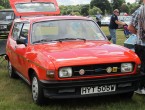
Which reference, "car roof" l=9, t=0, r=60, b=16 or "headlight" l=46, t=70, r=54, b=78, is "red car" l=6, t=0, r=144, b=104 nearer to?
"headlight" l=46, t=70, r=54, b=78

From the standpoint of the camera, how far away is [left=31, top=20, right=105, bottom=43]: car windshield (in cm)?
715

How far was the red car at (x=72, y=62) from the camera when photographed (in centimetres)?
585

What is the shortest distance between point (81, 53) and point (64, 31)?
1191 mm

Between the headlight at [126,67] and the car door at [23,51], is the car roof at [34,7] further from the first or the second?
the headlight at [126,67]

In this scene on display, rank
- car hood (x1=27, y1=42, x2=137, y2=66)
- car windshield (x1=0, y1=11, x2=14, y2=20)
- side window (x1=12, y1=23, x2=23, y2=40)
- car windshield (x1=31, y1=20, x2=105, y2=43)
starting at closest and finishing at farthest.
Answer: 1. car hood (x1=27, y1=42, x2=137, y2=66)
2. car windshield (x1=31, y1=20, x2=105, y2=43)
3. side window (x1=12, y1=23, x2=23, y2=40)
4. car windshield (x1=0, y1=11, x2=14, y2=20)

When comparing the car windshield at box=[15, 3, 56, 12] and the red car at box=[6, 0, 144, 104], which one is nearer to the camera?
the red car at box=[6, 0, 144, 104]

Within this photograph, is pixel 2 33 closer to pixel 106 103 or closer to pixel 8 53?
pixel 8 53

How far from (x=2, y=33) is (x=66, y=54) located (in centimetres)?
1446

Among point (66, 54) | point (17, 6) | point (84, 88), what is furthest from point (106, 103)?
point (17, 6)

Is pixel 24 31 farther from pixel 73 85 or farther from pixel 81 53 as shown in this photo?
pixel 73 85

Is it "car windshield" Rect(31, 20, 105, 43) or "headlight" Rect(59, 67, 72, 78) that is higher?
"car windshield" Rect(31, 20, 105, 43)

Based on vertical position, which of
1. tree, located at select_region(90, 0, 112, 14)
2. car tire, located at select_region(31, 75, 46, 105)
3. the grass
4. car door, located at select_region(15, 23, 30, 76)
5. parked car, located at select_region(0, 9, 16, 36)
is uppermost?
car door, located at select_region(15, 23, 30, 76)

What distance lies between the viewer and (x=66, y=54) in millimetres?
6129

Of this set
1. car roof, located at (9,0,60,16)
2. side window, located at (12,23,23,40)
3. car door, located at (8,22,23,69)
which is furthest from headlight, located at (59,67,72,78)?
car roof, located at (9,0,60,16)
